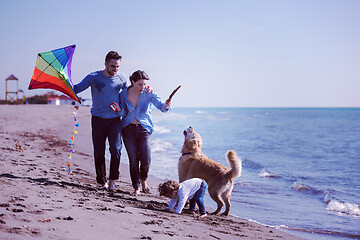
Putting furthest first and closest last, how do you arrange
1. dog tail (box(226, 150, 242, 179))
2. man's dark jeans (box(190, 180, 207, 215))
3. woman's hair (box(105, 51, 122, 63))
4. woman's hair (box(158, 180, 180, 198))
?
woman's hair (box(105, 51, 122, 63)) < dog tail (box(226, 150, 242, 179)) < man's dark jeans (box(190, 180, 207, 215)) < woman's hair (box(158, 180, 180, 198))

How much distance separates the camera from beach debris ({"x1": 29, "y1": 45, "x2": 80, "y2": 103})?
5699 mm

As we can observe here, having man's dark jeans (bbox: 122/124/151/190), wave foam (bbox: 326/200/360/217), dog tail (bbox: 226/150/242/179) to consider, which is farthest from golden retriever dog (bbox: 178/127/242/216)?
wave foam (bbox: 326/200/360/217)

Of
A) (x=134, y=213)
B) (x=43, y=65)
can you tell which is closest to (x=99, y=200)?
(x=134, y=213)

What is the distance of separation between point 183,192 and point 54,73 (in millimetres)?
2850

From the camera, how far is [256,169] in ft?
39.2

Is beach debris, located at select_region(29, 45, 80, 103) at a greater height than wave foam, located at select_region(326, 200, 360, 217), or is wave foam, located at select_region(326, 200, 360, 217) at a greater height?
beach debris, located at select_region(29, 45, 80, 103)

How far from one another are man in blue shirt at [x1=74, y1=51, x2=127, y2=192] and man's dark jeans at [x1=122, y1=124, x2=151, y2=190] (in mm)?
147

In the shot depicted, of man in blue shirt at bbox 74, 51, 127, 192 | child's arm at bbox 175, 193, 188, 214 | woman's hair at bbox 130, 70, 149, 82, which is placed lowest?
child's arm at bbox 175, 193, 188, 214

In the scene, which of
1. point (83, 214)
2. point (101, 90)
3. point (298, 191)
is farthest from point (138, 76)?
point (298, 191)

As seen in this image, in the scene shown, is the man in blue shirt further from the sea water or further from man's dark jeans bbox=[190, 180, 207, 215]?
the sea water

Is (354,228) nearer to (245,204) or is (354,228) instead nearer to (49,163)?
(245,204)

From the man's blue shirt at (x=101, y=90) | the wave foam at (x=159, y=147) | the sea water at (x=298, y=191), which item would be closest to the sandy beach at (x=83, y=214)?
the sea water at (x=298, y=191)

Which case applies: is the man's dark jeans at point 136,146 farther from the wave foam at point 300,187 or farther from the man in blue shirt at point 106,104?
the wave foam at point 300,187

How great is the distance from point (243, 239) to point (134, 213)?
1.36 meters
